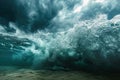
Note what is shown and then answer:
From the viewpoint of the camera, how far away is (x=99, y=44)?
39.2ft

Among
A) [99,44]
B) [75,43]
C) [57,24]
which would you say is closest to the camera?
[99,44]

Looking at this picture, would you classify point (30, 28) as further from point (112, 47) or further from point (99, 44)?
point (112, 47)

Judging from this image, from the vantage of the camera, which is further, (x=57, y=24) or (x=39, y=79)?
(x=57, y=24)

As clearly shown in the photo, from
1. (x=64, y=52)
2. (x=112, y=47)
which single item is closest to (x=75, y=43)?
(x=64, y=52)

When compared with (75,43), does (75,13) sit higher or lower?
higher

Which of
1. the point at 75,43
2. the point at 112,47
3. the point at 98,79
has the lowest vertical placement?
the point at 98,79

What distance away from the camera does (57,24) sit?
16.7 m

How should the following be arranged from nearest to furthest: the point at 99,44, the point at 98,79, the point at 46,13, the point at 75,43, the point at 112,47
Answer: the point at 98,79 < the point at 112,47 < the point at 99,44 < the point at 75,43 < the point at 46,13

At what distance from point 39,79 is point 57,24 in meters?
9.64

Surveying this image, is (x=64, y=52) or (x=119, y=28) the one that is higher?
(x=119, y=28)

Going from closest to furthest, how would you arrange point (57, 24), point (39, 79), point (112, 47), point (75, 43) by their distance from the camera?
1. point (39, 79)
2. point (112, 47)
3. point (75, 43)
4. point (57, 24)

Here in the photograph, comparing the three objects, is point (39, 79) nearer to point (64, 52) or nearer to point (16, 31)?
point (64, 52)

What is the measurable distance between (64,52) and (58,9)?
14.7 ft

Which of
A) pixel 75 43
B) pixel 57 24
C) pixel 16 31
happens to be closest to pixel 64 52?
pixel 75 43
